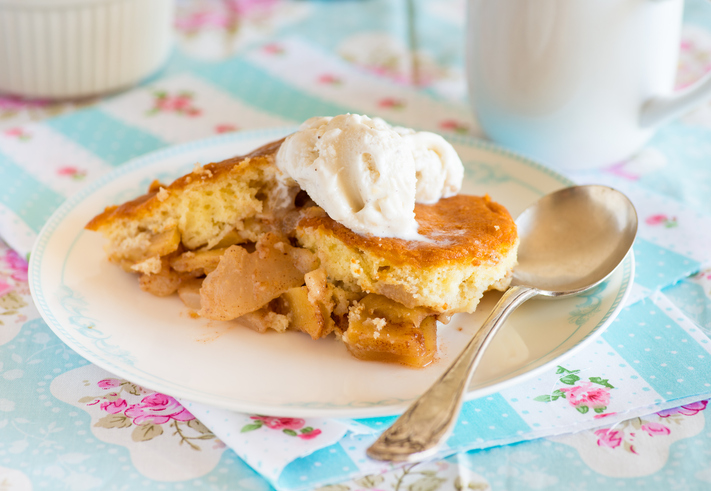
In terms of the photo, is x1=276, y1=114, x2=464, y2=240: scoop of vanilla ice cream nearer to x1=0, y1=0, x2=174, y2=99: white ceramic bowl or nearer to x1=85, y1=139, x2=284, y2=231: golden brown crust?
x1=85, y1=139, x2=284, y2=231: golden brown crust

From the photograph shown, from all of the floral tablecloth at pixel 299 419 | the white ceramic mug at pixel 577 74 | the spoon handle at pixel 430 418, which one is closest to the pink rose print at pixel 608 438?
the floral tablecloth at pixel 299 419

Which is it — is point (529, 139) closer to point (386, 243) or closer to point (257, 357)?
point (386, 243)

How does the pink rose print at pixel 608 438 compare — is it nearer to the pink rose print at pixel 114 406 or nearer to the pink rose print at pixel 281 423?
the pink rose print at pixel 281 423

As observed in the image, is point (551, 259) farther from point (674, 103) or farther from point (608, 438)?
point (674, 103)

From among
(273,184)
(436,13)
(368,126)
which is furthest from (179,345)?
(436,13)

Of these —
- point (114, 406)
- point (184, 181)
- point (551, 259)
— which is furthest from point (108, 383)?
point (551, 259)
